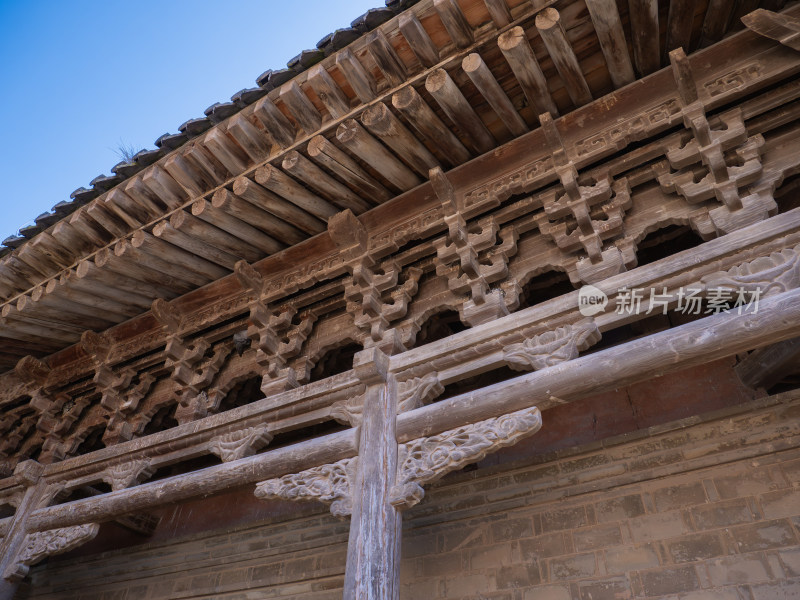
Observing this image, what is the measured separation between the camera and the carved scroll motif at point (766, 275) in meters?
2.73

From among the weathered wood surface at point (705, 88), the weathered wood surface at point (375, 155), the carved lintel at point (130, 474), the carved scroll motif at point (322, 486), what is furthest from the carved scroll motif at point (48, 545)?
the weathered wood surface at point (705, 88)

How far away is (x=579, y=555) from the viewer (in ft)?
13.7

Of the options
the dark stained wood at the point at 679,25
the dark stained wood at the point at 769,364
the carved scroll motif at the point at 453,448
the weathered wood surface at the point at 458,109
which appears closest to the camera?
the carved scroll motif at the point at 453,448

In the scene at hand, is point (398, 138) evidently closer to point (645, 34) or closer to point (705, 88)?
point (645, 34)

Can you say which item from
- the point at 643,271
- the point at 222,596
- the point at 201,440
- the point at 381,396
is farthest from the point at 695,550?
the point at 222,596

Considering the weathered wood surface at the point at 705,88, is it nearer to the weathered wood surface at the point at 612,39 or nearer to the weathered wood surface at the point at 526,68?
the weathered wood surface at the point at 612,39

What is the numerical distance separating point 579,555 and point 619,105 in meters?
3.10

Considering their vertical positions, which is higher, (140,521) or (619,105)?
(619,105)

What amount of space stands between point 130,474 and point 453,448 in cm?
280

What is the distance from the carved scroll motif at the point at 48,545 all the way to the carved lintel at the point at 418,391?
9.03 feet

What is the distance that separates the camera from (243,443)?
4004 millimetres

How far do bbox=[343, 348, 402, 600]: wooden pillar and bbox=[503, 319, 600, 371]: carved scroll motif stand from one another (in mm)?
800

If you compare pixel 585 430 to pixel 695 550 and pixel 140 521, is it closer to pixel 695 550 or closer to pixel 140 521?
pixel 695 550

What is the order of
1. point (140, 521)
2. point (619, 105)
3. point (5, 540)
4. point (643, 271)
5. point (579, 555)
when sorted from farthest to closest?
point (140, 521) < point (5, 540) < point (579, 555) < point (619, 105) < point (643, 271)
